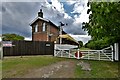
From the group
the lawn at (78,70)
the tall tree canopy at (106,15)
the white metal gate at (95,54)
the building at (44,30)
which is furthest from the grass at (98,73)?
the building at (44,30)

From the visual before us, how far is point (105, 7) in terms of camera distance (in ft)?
29.5

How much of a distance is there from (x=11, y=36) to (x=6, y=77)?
38.6 m

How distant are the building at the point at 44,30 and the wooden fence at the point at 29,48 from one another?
759 centimetres

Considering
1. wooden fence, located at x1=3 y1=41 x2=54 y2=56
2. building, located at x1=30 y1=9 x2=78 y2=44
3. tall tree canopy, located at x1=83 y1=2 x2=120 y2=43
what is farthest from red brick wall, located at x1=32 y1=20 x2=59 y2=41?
tall tree canopy, located at x1=83 y1=2 x2=120 y2=43

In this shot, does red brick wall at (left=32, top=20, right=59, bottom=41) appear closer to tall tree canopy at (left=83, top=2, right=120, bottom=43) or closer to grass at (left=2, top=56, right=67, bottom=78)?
grass at (left=2, top=56, right=67, bottom=78)

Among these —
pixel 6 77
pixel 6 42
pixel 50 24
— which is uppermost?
pixel 50 24

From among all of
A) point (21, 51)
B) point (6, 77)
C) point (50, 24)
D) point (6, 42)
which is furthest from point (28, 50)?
point (6, 77)

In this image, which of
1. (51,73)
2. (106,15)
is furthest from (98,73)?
(106,15)

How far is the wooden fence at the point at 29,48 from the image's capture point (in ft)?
91.0

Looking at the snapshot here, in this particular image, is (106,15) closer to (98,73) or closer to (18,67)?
(98,73)

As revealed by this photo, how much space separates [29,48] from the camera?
2962 centimetres

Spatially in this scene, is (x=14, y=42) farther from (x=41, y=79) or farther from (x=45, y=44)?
(x=41, y=79)

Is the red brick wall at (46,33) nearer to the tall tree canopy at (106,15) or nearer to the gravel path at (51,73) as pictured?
the gravel path at (51,73)

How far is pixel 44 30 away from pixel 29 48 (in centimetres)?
993
